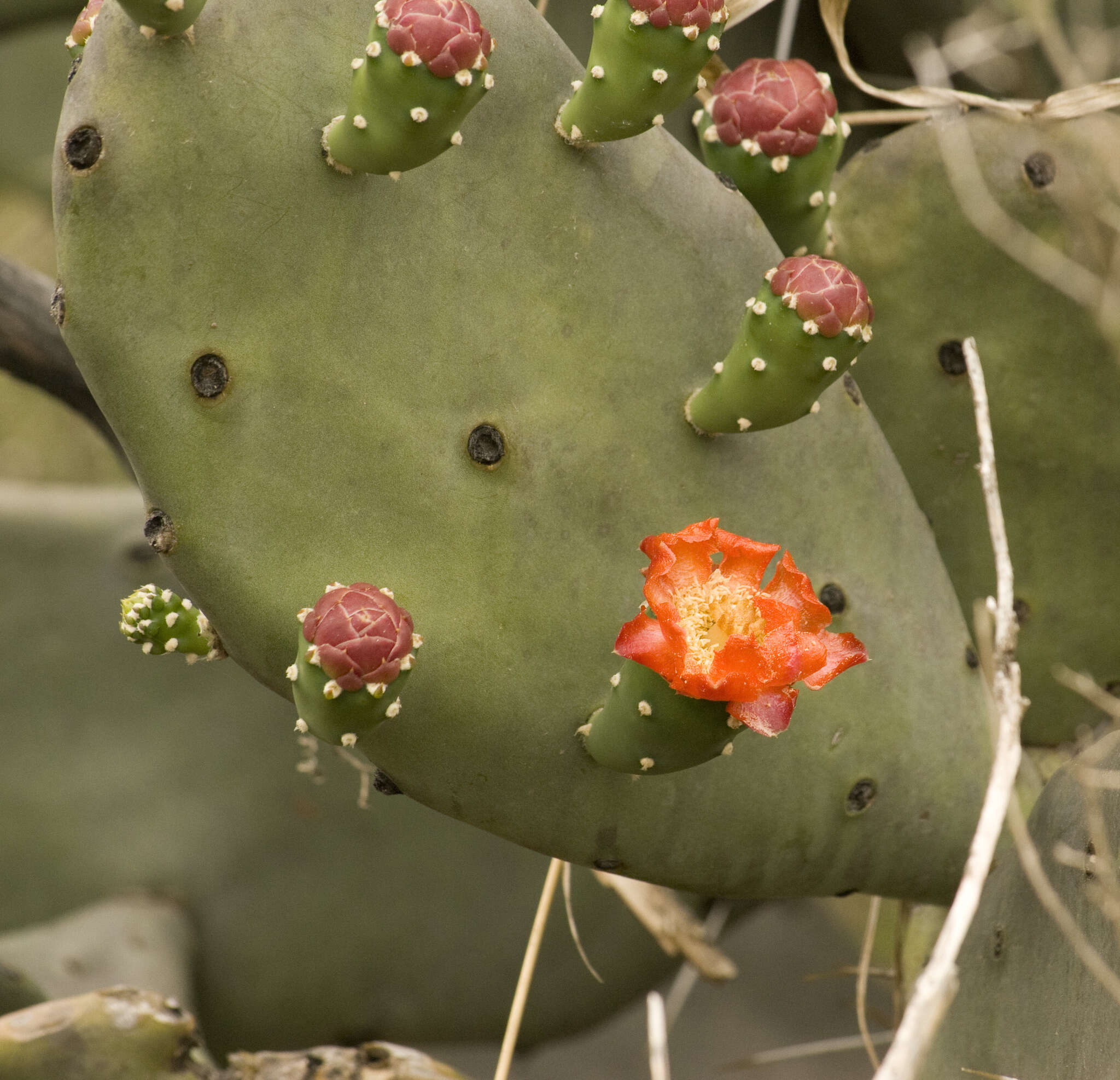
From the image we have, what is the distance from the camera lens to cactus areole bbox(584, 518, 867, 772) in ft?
2.05

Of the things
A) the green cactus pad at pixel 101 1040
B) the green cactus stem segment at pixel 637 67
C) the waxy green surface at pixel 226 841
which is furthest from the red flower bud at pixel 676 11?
the waxy green surface at pixel 226 841

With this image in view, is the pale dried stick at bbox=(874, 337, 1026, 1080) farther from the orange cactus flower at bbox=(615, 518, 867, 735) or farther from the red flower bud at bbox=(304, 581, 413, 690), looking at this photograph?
the red flower bud at bbox=(304, 581, 413, 690)

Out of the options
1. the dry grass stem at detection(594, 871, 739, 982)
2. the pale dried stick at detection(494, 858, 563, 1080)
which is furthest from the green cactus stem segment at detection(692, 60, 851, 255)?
the dry grass stem at detection(594, 871, 739, 982)

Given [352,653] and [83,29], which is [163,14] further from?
[352,653]

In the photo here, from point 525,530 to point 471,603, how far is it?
0.05 meters

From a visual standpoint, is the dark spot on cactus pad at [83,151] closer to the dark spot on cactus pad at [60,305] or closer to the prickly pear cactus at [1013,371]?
the dark spot on cactus pad at [60,305]

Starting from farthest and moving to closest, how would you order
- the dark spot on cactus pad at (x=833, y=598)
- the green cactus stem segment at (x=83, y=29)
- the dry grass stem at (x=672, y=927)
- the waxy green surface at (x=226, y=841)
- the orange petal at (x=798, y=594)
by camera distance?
the waxy green surface at (x=226, y=841)
the dry grass stem at (x=672, y=927)
the dark spot on cactus pad at (x=833, y=598)
the green cactus stem segment at (x=83, y=29)
the orange petal at (x=798, y=594)

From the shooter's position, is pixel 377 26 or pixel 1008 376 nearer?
pixel 377 26

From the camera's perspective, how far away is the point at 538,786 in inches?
31.3

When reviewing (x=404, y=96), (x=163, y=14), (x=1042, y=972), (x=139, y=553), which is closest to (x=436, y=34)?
(x=404, y=96)

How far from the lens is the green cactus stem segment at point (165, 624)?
0.75 m

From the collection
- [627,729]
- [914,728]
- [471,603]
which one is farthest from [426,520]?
[914,728]

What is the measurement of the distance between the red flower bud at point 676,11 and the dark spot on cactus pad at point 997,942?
636 mm

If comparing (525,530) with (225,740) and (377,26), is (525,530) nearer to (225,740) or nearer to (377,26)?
(377,26)
